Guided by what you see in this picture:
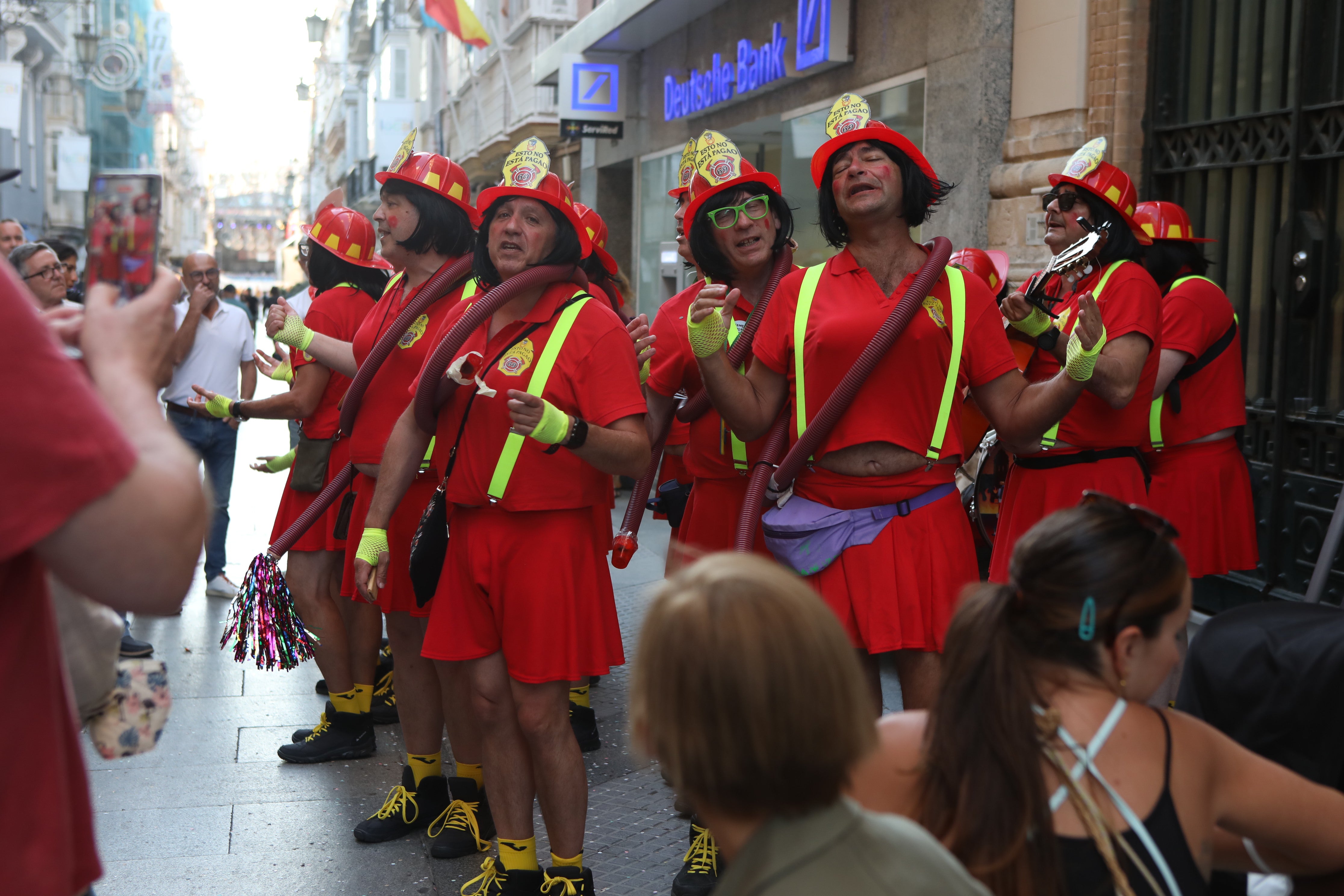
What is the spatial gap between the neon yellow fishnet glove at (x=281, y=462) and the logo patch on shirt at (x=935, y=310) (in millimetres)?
2991

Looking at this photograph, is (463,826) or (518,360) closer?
(518,360)

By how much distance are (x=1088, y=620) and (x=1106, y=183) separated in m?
2.92

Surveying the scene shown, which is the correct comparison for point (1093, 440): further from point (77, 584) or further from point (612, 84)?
point (612, 84)

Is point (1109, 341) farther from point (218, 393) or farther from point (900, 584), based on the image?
point (218, 393)

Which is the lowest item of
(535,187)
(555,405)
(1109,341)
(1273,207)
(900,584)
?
(900,584)

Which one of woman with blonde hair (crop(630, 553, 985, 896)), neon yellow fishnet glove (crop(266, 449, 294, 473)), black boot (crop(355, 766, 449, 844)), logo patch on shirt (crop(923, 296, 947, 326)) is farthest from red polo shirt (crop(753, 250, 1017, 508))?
neon yellow fishnet glove (crop(266, 449, 294, 473))

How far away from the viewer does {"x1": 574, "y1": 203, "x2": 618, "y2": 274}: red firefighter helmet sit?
5336 millimetres

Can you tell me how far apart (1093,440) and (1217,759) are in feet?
7.98

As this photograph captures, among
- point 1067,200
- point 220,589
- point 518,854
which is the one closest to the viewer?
point 518,854

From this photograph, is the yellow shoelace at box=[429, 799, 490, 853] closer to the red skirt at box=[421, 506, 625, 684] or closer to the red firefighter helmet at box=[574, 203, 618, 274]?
the red skirt at box=[421, 506, 625, 684]

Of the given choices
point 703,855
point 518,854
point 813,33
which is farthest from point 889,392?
point 813,33

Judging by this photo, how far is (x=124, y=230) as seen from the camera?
166 centimetres

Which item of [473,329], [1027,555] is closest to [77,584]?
[1027,555]

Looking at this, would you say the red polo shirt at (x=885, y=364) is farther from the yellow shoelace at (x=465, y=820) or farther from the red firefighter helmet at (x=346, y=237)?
the red firefighter helmet at (x=346, y=237)
